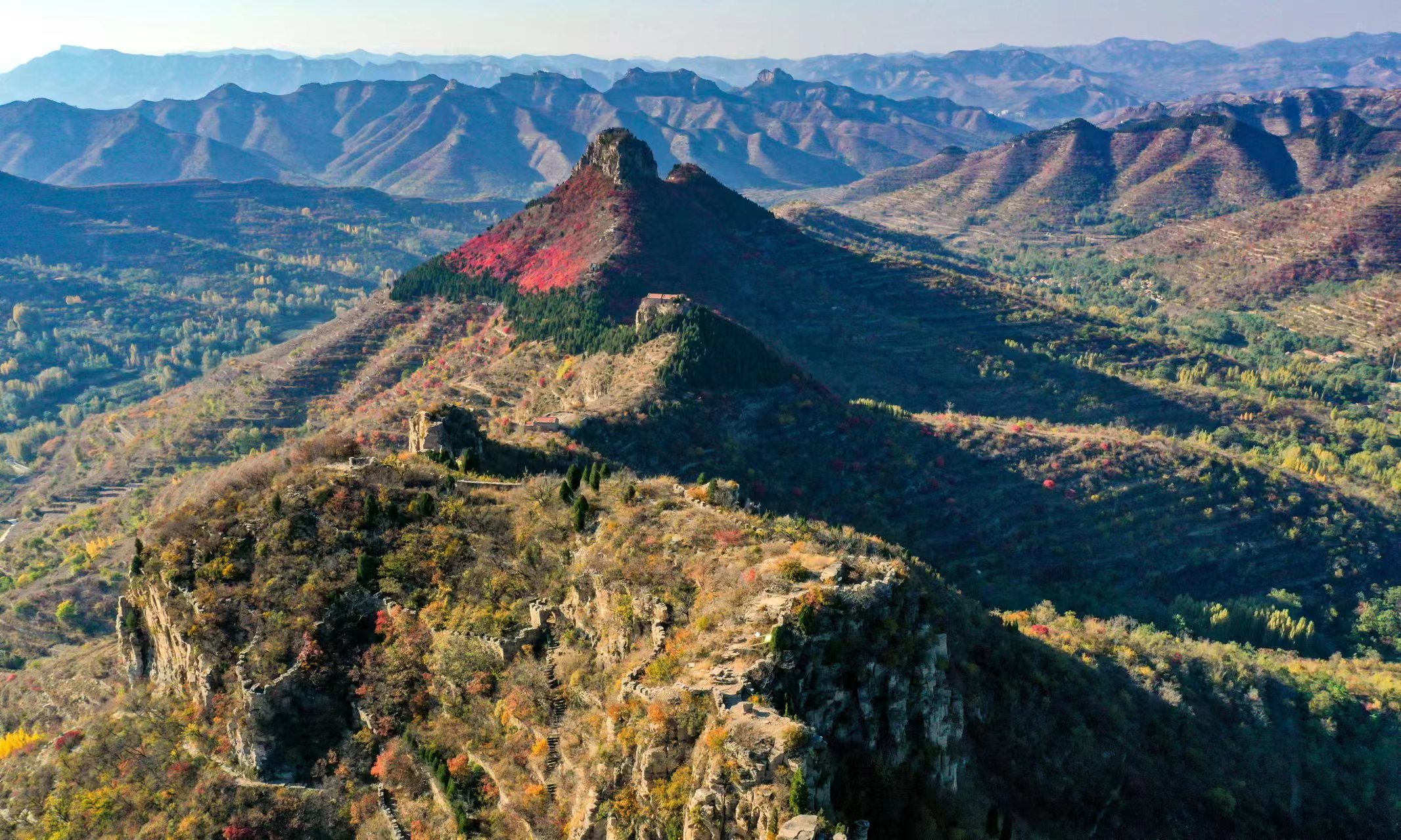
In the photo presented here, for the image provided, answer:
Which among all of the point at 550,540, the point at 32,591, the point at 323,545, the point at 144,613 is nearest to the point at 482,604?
the point at 550,540

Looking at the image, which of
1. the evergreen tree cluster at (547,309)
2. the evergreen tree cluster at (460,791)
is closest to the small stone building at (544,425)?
the evergreen tree cluster at (547,309)

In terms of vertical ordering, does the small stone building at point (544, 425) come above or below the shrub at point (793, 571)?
below

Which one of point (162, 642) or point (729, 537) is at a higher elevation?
point (729, 537)

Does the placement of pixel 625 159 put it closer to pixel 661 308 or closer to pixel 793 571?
pixel 661 308

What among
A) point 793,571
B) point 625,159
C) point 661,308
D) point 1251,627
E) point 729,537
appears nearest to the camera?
point 793,571

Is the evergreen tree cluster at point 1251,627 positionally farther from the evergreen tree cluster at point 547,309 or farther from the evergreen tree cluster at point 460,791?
the evergreen tree cluster at point 460,791

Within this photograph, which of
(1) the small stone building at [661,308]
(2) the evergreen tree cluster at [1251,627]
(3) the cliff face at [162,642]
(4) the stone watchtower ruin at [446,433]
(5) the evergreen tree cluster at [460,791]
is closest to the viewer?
(5) the evergreen tree cluster at [460,791]

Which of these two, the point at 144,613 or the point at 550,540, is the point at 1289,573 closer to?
the point at 550,540

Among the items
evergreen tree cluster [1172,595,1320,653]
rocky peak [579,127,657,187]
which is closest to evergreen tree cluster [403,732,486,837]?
evergreen tree cluster [1172,595,1320,653]

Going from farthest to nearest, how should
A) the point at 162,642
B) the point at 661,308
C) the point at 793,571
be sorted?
the point at 661,308, the point at 162,642, the point at 793,571

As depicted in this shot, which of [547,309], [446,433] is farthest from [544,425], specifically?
[547,309]

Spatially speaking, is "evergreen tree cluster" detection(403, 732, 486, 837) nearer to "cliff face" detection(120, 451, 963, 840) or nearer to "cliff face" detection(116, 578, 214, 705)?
"cliff face" detection(120, 451, 963, 840)

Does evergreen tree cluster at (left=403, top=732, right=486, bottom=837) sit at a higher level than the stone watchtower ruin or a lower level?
lower
